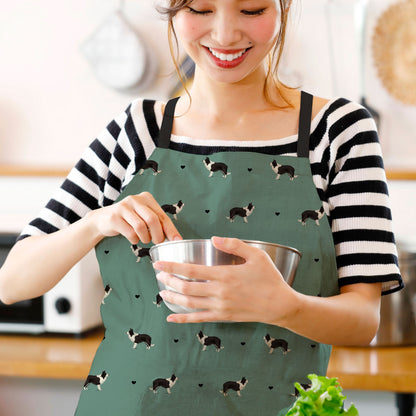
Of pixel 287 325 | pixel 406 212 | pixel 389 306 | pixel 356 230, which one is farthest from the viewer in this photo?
pixel 406 212

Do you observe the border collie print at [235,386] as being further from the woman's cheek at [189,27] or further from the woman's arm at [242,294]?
the woman's cheek at [189,27]

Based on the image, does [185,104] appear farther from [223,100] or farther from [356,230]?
[356,230]

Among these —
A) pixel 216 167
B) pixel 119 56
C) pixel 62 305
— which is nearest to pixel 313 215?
pixel 216 167

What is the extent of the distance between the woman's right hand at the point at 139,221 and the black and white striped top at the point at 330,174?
0.15 m

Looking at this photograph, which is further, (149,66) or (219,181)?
(149,66)

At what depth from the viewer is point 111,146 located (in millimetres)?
1172

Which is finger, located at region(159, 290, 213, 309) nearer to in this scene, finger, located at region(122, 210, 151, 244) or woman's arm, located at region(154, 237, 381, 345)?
woman's arm, located at region(154, 237, 381, 345)

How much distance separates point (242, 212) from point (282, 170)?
0.32ft

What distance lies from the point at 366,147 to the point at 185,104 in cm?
35

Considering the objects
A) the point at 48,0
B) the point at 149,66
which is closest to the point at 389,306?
the point at 149,66

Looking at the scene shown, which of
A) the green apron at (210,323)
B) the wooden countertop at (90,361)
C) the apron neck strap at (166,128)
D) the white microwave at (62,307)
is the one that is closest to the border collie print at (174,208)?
the green apron at (210,323)

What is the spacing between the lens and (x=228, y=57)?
3.31 ft

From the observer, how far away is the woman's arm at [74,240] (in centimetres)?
100

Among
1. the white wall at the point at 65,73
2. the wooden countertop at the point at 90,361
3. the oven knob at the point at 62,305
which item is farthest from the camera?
the white wall at the point at 65,73
